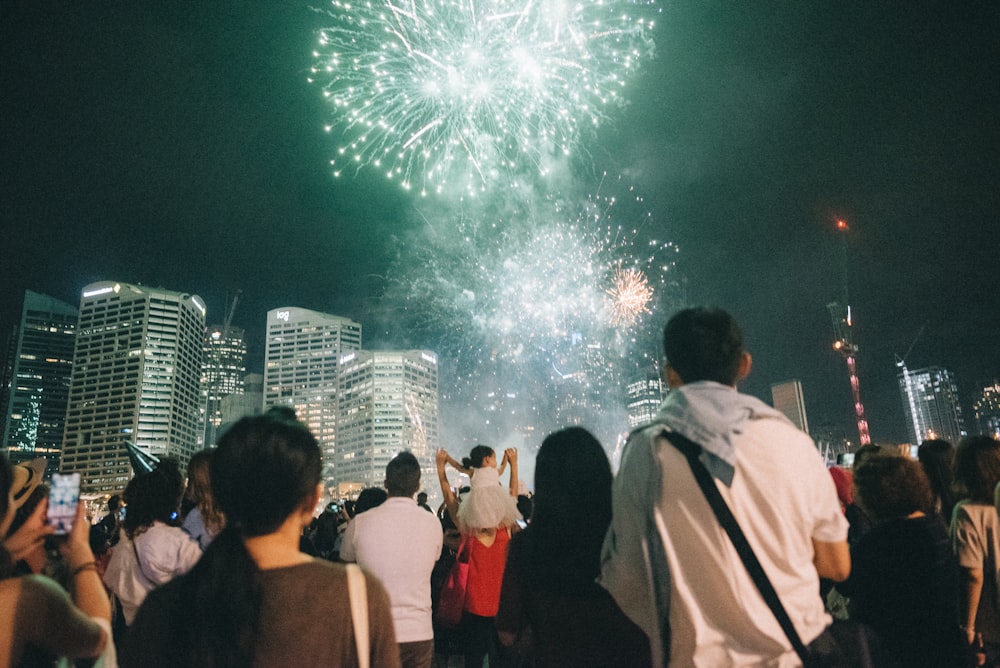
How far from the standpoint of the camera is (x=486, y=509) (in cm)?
443

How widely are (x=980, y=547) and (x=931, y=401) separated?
146036 mm

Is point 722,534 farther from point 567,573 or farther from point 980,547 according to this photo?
point 980,547

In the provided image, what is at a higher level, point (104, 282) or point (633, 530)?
point (104, 282)

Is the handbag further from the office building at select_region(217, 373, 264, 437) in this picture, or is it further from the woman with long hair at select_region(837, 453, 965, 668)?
the office building at select_region(217, 373, 264, 437)

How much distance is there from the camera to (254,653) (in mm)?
1587

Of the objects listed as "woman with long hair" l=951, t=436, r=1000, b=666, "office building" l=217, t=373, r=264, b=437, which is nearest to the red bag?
"woman with long hair" l=951, t=436, r=1000, b=666

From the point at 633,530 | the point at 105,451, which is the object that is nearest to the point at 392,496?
the point at 633,530

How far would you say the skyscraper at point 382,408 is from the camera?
342 ft

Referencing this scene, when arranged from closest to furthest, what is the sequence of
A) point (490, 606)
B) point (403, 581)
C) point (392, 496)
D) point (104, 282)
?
1. point (403, 581)
2. point (392, 496)
3. point (490, 606)
4. point (104, 282)

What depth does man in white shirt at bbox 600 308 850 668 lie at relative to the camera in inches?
74.6

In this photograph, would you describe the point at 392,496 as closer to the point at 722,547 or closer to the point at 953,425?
the point at 722,547

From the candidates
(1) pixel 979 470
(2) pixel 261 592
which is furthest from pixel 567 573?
(1) pixel 979 470

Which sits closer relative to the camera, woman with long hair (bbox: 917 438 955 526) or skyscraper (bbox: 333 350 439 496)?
woman with long hair (bbox: 917 438 955 526)

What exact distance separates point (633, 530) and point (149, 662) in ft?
5.30
